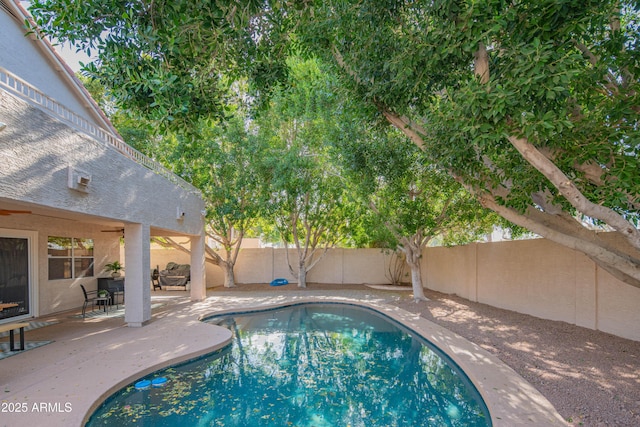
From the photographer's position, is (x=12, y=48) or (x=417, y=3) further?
(x=12, y=48)

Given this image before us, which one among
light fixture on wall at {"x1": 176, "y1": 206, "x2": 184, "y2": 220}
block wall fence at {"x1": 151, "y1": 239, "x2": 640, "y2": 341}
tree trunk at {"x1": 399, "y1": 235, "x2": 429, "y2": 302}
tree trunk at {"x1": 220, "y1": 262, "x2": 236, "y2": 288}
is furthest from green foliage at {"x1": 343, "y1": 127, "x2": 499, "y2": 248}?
tree trunk at {"x1": 220, "y1": 262, "x2": 236, "y2": 288}

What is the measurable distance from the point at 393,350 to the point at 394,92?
542cm

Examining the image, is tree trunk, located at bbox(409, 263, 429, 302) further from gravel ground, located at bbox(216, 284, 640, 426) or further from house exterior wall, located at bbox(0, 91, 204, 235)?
house exterior wall, located at bbox(0, 91, 204, 235)

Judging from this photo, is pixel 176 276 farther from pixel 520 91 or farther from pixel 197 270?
pixel 520 91

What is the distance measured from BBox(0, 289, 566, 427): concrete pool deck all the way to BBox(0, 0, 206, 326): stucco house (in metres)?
1.21

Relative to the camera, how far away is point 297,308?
12875 millimetres

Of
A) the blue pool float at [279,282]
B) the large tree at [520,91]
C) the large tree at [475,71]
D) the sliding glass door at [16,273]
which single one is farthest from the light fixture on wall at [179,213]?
the blue pool float at [279,282]

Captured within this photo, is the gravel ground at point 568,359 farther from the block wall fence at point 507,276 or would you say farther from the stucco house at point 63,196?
the stucco house at point 63,196

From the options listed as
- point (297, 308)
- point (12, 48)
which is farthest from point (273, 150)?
point (12, 48)

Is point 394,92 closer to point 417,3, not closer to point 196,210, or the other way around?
point 417,3

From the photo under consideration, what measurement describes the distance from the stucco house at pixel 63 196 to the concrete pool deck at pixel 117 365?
1206 millimetres

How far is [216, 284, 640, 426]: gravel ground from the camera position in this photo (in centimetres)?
437

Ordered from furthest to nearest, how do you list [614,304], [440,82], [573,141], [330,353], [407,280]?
[407,280] < [330,353] < [614,304] < [440,82] < [573,141]

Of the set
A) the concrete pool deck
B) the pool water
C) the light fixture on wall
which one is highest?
the light fixture on wall
